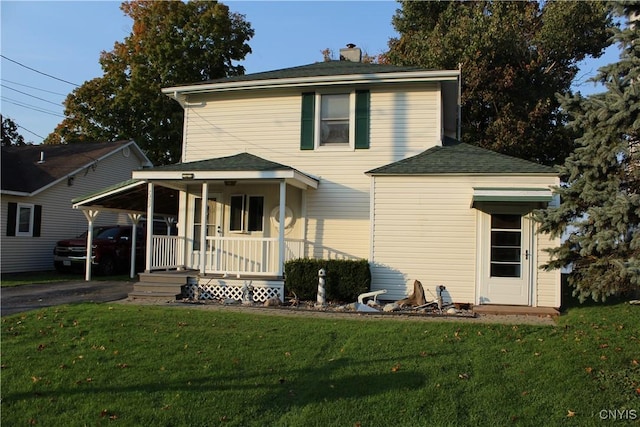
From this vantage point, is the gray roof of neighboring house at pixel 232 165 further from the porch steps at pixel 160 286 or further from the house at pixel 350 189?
the porch steps at pixel 160 286

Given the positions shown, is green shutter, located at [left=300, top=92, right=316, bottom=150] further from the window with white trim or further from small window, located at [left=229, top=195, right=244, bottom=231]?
small window, located at [left=229, top=195, right=244, bottom=231]

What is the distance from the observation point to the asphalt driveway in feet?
34.0

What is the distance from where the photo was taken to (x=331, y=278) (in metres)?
11.4

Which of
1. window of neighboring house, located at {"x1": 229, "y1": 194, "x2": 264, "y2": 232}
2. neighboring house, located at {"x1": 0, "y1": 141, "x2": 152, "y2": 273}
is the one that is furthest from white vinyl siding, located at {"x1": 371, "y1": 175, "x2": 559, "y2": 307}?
neighboring house, located at {"x1": 0, "y1": 141, "x2": 152, "y2": 273}

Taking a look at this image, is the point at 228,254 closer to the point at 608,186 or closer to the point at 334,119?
the point at 334,119

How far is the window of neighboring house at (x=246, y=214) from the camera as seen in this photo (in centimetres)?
1354

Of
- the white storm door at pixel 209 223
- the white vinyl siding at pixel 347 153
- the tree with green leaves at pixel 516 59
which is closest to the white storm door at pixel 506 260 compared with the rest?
the white vinyl siding at pixel 347 153

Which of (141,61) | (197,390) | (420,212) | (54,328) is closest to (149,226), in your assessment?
(54,328)

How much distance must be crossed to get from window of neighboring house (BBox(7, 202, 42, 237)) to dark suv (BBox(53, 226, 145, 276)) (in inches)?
60.0

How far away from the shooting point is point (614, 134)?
20.3ft

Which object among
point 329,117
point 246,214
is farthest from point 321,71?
point 246,214

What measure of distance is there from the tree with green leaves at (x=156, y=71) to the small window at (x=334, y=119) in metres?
16.8

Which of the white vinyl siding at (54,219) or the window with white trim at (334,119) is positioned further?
the white vinyl siding at (54,219)

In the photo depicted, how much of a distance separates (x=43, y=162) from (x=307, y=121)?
1328cm
